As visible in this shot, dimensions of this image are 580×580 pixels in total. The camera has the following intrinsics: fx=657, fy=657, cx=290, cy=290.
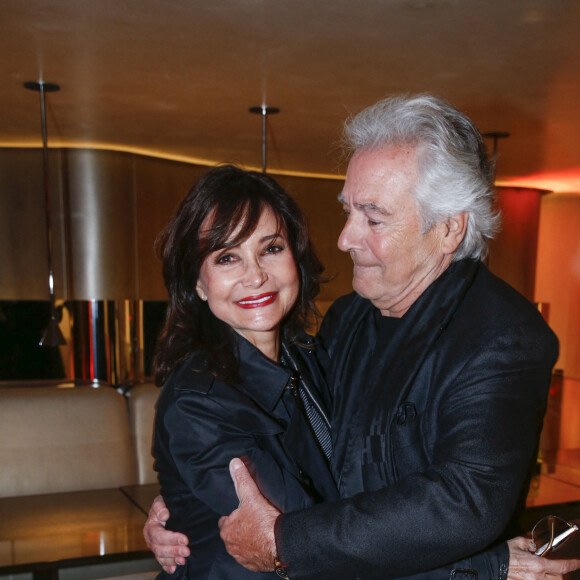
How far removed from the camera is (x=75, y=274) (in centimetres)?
533

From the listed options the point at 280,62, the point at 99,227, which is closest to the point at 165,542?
the point at 280,62

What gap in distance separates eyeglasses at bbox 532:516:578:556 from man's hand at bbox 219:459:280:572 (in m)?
0.52

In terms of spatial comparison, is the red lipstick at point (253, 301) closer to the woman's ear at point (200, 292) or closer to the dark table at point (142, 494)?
the woman's ear at point (200, 292)

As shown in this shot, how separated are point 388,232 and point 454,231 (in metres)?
0.13

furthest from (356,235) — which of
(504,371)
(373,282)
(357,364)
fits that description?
(504,371)

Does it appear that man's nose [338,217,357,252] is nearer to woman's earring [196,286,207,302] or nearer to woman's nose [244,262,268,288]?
woman's nose [244,262,268,288]

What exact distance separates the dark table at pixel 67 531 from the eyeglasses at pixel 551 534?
1.19 m

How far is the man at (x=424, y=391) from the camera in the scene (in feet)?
3.29

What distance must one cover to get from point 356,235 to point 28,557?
142 centimetres

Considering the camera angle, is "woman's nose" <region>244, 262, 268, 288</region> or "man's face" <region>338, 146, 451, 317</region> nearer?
"man's face" <region>338, 146, 451, 317</region>

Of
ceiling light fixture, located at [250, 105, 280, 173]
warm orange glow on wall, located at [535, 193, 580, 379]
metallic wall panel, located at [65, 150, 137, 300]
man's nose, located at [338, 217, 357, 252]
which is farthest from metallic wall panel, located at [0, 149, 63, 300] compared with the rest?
warm orange glow on wall, located at [535, 193, 580, 379]

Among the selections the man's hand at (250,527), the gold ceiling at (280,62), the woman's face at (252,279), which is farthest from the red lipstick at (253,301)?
the gold ceiling at (280,62)

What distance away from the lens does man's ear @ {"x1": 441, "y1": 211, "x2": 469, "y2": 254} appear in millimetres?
1269

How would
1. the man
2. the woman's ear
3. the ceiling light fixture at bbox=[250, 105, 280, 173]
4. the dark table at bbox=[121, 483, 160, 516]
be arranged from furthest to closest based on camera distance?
the ceiling light fixture at bbox=[250, 105, 280, 173] → the dark table at bbox=[121, 483, 160, 516] → the woman's ear → the man
